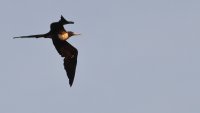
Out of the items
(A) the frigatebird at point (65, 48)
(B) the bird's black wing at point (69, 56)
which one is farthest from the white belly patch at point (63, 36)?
(B) the bird's black wing at point (69, 56)

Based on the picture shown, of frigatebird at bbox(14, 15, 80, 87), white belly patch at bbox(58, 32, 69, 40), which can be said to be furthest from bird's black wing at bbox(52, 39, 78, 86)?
white belly patch at bbox(58, 32, 69, 40)

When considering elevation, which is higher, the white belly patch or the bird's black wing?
the white belly patch

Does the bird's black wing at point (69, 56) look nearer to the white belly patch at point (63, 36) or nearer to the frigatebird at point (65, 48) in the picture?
the frigatebird at point (65, 48)

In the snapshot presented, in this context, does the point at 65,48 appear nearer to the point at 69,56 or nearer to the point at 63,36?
the point at 69,56

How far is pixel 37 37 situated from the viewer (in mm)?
30188

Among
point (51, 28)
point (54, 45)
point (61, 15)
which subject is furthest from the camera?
Answer: point (54, 45)

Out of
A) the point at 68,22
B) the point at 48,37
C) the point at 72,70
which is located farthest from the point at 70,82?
the point at 68,22

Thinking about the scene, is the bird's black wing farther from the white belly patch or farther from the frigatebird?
the white belly patch

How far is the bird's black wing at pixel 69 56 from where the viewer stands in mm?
31891

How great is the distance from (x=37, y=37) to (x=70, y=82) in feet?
9.96

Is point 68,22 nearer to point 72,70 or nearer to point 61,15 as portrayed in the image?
point 61,15

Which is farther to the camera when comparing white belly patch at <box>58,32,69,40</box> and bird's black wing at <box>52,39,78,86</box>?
bird's black wing at <box>52,39,78,86</box>

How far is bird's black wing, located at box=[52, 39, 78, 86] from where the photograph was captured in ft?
105

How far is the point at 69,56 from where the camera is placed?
106 ft
